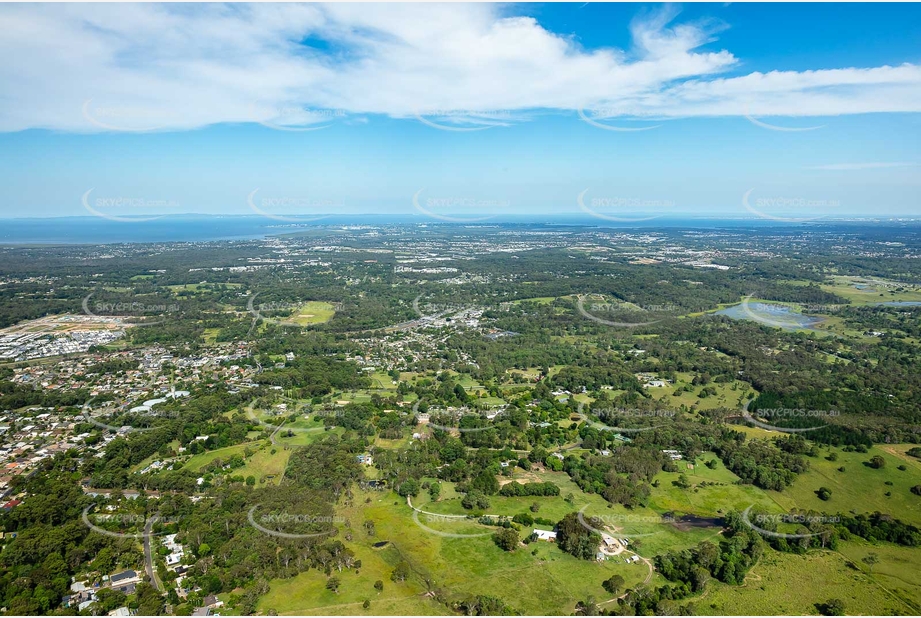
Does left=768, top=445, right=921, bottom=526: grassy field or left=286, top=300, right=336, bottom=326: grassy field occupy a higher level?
left=286, top=300, right=336, bottom=326: grassy field

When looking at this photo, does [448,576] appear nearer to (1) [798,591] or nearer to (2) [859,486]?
(1) [798,591]

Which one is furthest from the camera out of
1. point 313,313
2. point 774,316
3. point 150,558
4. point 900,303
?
point 900,303

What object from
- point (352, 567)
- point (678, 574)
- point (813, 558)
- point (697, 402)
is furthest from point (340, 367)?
point (813, 558)

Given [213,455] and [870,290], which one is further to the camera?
[870,290]

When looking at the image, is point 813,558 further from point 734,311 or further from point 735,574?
point 734,311

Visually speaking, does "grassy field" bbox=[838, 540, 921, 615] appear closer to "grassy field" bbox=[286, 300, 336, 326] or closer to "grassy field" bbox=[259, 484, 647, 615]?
"grassy field" bbox=[259, 484, 647, 615]

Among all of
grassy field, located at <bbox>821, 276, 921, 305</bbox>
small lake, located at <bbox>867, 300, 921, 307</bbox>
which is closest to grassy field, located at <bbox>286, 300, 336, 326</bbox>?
grassy field, located at <bbox>821, 276, 921, 305</bbox>

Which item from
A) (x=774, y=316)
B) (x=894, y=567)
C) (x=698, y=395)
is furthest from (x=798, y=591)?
(x=774, y=316)
